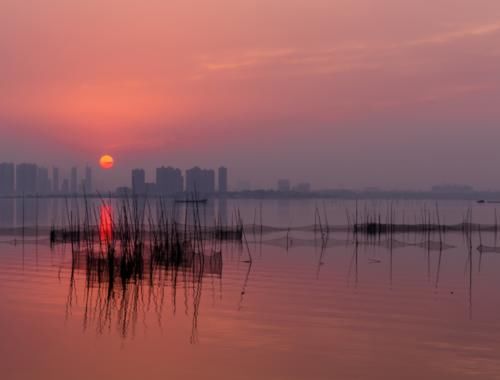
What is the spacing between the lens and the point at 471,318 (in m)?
7.43

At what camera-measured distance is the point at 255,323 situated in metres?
7.07

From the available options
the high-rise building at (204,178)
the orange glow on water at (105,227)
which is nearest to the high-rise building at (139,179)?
the high-rise building at (204,178)

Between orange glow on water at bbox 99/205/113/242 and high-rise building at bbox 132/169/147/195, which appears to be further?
high-rise building at bbox 132/169/147/195

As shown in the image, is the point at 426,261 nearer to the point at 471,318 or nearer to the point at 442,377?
the point at 471,318

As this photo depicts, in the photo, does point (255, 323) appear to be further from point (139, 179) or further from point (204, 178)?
point (204, 178)

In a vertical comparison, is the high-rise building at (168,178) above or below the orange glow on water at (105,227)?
above

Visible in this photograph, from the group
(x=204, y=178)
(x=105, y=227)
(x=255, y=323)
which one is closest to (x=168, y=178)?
(x=204, y=178)

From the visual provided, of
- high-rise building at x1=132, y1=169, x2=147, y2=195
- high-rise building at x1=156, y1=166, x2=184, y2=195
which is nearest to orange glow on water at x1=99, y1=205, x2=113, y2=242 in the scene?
high-rise building at x1=132, y1=169, x2=147, y2=195

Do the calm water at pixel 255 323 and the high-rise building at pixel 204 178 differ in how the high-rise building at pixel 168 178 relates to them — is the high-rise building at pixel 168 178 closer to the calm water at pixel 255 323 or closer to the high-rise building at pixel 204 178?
the high-rise building at pixel 204 178

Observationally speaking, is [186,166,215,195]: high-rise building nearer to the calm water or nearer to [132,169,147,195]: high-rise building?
[132,169,147,195]: high-rise building

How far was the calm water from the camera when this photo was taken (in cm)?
547

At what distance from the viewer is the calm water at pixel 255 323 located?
5.47 metres

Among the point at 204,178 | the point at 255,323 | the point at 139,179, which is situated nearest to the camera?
the point at 255,323

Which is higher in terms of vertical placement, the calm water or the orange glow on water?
the orange glow on water
